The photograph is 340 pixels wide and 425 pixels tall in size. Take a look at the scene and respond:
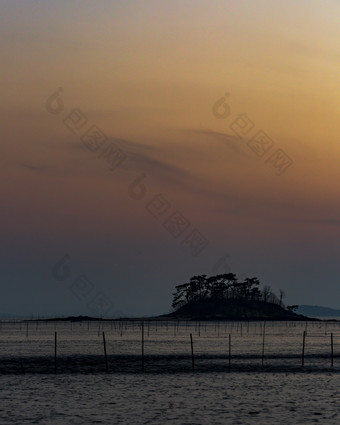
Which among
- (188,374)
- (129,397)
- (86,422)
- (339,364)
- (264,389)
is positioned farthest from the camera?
(339,364)

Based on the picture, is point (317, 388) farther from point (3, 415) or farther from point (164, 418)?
point (3, 415)

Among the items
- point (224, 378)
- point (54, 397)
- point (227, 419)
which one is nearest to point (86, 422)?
point (227, 419)

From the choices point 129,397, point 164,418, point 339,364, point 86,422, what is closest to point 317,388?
point 129,397

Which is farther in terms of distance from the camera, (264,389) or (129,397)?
(264,389)

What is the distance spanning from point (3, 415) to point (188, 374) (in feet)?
95.4

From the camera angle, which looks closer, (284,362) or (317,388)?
(317,388)

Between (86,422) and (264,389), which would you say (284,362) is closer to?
(264,389)

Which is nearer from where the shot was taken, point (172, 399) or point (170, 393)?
point (172, 399)

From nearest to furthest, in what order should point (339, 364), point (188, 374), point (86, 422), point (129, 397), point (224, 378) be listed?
point (86, 422)
point (129, 397)
point (224, 378)
point (188, 374)
point (339, 364)

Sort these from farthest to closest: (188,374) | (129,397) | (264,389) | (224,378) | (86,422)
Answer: (188,374) < (224,378) < (264,389) < (129,397) < (86,422)

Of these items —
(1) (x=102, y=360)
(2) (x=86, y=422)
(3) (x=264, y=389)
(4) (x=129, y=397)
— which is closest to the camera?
(2) (x=86, y=422)

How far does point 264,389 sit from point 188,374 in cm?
1440

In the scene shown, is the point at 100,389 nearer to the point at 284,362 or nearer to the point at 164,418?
the point at 164,418

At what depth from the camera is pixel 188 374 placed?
234 ft
